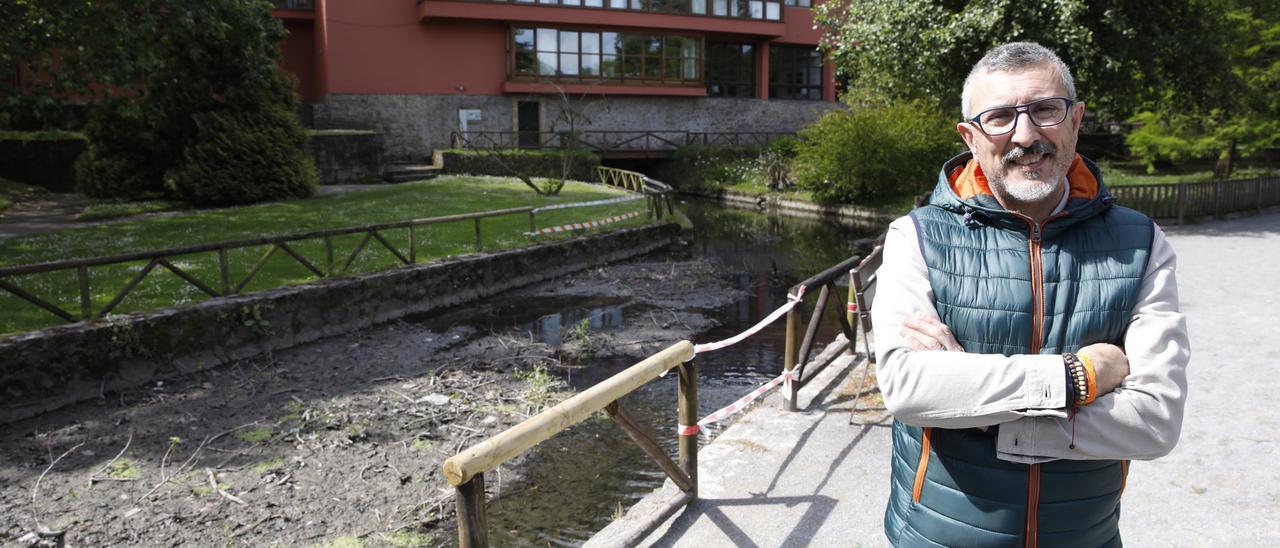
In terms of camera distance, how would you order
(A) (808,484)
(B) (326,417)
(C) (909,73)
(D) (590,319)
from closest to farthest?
(A) (808,484) → (B) (326,417) → (D) (590,319) → (C) (909,73)

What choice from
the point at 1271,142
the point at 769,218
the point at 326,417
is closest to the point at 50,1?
the point at 326,417

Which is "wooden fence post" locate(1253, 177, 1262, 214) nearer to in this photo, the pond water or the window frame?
the pond water

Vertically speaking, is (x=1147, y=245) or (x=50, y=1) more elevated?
(x=50, y=1)

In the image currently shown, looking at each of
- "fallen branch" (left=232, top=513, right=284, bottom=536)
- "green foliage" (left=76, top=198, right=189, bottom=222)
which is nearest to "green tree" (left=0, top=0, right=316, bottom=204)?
"green foliage" (left=76, top=198, right=189, bottom=222)

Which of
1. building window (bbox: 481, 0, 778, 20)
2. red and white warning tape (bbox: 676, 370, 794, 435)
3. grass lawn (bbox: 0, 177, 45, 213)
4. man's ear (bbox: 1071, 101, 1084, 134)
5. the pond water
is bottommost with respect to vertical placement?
the pond water

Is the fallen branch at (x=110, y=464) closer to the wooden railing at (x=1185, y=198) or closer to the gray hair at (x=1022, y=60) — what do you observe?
the gray hair at (x=1022, y=60)

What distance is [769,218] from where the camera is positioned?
27.6 metres

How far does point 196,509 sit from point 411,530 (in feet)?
5.31

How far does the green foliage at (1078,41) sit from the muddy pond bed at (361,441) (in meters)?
8.86

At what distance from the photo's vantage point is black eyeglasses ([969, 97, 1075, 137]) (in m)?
2.19

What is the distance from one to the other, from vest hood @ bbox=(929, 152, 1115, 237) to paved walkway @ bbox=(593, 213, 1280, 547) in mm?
2280

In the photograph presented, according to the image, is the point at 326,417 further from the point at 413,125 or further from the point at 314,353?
the point at 413,125

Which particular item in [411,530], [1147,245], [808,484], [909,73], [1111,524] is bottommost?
[411,530]

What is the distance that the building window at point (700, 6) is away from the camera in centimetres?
3662
